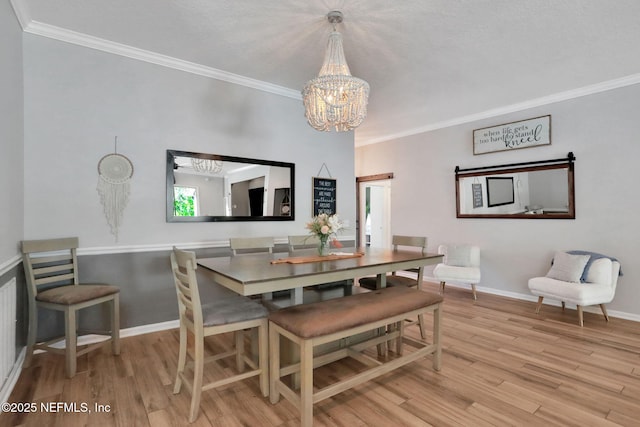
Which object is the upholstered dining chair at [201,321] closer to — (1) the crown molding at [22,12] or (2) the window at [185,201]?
(2) the window at [185,201]

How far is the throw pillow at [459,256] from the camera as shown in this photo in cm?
465

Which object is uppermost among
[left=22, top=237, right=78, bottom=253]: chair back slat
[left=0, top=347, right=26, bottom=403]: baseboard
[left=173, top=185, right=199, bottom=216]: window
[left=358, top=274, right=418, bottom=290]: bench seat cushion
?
[left=173, top=185, right=199, bottom=216]: window

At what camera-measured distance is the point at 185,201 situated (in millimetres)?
3324

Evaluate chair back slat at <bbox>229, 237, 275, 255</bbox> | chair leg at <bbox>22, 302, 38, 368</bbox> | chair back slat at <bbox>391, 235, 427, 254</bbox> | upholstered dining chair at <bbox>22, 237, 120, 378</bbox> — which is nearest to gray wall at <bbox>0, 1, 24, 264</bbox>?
upholstered dining chair at <bbox>22, 237, 120, 378</bbox>

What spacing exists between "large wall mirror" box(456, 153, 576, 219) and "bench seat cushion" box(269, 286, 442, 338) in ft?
8.89

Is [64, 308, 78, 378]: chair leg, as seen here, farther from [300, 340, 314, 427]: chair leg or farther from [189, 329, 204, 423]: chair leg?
[300, 340, 314, 427]: chair leg

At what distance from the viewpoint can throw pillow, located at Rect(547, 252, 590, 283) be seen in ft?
11.7

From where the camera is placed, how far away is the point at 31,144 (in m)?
2.61

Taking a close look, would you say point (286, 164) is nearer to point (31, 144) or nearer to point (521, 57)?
point (31, 144)

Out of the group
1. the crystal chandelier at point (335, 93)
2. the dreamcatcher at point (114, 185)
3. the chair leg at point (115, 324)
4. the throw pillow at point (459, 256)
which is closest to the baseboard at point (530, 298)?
the throw pillow at point (459, 256)

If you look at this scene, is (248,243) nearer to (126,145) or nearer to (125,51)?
(126,145)

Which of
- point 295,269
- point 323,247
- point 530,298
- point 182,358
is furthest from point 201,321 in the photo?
point 530,298

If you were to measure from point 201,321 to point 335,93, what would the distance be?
71.0 inches

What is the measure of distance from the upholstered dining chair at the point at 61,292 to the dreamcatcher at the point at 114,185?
0.34 m
